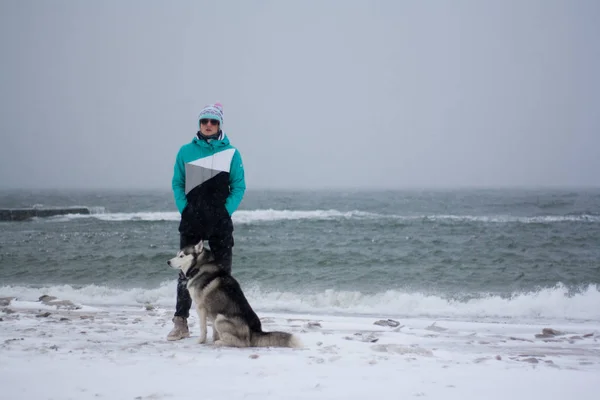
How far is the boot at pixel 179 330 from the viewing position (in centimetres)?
540

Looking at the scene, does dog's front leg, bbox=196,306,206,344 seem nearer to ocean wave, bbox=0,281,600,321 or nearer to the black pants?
the black pants

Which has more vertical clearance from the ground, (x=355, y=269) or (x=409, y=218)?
(x=409, y=218)

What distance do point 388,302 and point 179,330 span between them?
5.83m

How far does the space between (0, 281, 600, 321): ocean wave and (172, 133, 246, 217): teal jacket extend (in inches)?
186

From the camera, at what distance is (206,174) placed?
17.2 feet

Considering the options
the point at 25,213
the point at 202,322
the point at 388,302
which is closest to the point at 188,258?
the point at 202,322

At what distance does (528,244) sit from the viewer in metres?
21.1

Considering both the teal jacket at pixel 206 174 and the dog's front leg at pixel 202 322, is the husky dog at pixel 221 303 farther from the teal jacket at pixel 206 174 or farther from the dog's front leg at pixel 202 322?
the teal jacket at pixel 206 174

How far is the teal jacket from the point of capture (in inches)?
207

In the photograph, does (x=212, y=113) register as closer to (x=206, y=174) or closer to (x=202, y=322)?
(x=206, y=174)

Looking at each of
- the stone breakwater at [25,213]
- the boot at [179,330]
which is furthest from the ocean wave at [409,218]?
the boot at [179,330]

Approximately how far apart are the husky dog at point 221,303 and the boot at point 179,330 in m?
0.50

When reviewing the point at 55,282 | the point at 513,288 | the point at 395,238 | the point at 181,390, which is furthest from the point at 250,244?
the point at 181,390

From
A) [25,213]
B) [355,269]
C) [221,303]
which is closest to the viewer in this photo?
[221,303]
